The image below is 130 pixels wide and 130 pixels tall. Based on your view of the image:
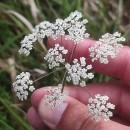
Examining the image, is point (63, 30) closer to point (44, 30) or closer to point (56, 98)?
point (44, 30)

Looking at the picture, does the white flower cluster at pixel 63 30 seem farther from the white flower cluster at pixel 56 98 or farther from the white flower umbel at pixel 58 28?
the white flower cluster at pixel 56 98

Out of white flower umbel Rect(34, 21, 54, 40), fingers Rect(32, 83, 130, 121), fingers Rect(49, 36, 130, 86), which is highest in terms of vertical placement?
fingers Rect(49, 36, 130, 86)

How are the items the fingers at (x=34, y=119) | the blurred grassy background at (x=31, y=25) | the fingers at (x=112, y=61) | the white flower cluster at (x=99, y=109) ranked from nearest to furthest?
the white flower cluster at (x=99, y=109) → the fingers at (x=112, y=61) → the fingers at (x=34, y=119) → the blurred grassy background at (x=31, y=25)

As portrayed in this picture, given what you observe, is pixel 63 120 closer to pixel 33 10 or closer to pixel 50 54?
pixel 50 54

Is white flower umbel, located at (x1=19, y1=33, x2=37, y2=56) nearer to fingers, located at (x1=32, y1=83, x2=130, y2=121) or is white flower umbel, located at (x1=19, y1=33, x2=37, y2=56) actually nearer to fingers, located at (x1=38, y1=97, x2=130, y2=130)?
fingers, located at (x1=38, y1=97, x2=130, y2=130)

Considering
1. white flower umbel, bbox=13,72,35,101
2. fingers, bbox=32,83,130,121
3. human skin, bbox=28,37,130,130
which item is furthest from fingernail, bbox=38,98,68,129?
fingers, bbox=32,83,130,121

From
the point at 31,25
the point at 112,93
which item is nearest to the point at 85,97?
the point at 112,93

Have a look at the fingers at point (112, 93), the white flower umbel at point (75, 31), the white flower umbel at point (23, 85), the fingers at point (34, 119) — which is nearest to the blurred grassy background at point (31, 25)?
the fingers at point (34, 119)
